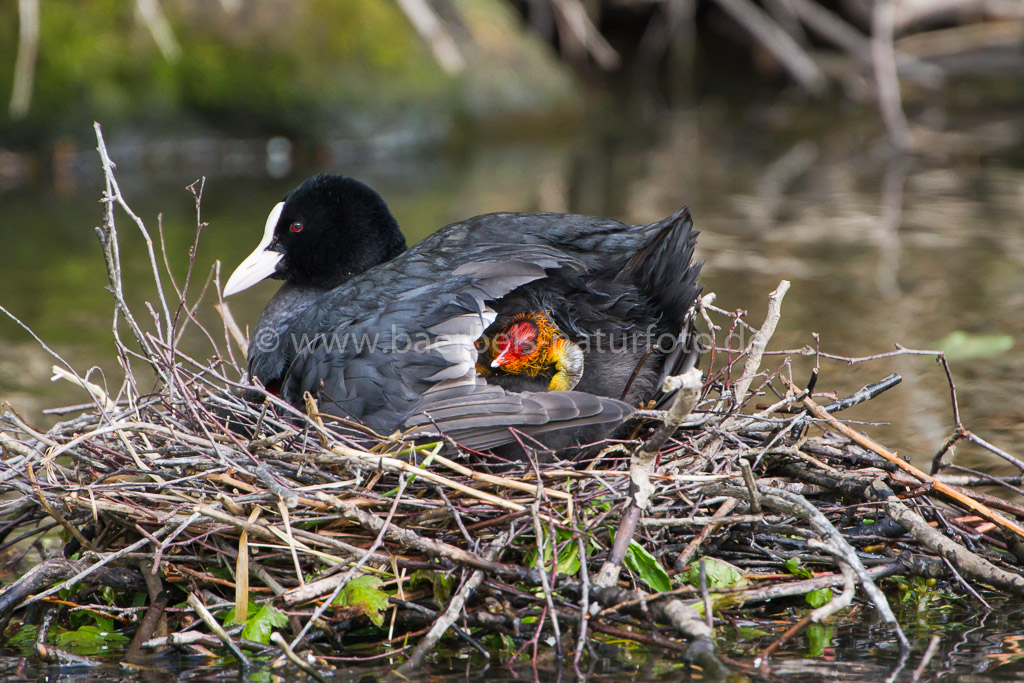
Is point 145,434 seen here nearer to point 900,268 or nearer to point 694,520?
point 694,520

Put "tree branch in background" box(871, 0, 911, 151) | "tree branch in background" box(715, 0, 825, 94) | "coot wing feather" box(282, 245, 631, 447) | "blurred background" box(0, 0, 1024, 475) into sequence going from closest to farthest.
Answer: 1. "coot wing feather" box(282, 245, 631, 447)
2. "blurred background" box(0, 0, 1024, 475)
3. "tree branch in background" box(871, 0, 911, 151)
4. "tree branch in background" box(715, 0, 825, 94)

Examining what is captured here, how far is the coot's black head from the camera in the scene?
4.04 meters

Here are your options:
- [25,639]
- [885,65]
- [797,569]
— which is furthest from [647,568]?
[885,65]

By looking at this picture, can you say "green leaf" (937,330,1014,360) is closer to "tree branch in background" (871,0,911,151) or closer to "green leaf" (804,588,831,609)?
"green leaf" (804,588,831,609)

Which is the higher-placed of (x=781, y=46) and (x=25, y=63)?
(x=25, y=63)

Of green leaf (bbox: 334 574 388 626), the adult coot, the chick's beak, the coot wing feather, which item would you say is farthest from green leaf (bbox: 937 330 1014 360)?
green leaf (bbox: 334 574 388 626)

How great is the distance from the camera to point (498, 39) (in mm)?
12023

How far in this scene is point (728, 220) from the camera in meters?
8.39

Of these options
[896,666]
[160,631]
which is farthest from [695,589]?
[160,631]

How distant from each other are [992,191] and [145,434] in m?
7.84

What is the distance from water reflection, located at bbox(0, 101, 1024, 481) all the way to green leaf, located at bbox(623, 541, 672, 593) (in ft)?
5.70

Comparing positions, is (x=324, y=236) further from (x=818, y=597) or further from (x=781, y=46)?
(x=781, y=46)

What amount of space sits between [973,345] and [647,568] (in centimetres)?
323

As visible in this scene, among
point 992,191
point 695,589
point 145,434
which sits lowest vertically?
point 992,191
